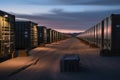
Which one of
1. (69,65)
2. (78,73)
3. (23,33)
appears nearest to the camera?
(78,73)

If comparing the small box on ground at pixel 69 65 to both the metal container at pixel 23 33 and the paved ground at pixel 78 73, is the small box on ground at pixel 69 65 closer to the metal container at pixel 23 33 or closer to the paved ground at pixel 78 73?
the paved ground at pixel 78 73

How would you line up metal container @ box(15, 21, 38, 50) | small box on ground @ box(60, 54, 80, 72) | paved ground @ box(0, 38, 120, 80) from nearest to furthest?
paved ground @ box(0, 38, 120, 80) → small box on ground @ box(60, 54, 80, 72) → metal container @ box(15, 21, 38, 50)

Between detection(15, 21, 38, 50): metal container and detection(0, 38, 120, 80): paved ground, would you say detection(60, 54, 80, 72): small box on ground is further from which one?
detection(15, 21, 38, 50): metal container

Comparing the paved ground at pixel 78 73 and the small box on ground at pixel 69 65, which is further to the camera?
the small box on ground at pixel 69 65

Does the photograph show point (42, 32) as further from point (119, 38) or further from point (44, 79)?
point (44, 79)

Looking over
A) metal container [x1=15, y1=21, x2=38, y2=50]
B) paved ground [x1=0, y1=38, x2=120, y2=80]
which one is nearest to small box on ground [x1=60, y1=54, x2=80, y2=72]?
paved ground [x1=0, y1=38, x2=120, y2=80]

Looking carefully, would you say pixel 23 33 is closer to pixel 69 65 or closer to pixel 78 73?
pixel 69 65

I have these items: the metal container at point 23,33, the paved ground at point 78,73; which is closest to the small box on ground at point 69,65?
the paved ground at point 78,73

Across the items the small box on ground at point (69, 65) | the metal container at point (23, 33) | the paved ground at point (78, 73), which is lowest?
the paved ground at point (78, 73)

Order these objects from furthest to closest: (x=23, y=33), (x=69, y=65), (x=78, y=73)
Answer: (x=23, y=33) < (x=69, y=65) < (x=78, y=73)

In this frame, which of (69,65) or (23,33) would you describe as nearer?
(69,65)

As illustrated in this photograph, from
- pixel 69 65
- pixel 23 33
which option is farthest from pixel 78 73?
pixel 23 33

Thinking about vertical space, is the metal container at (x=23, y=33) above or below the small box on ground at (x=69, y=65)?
above

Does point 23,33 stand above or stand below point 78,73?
above
